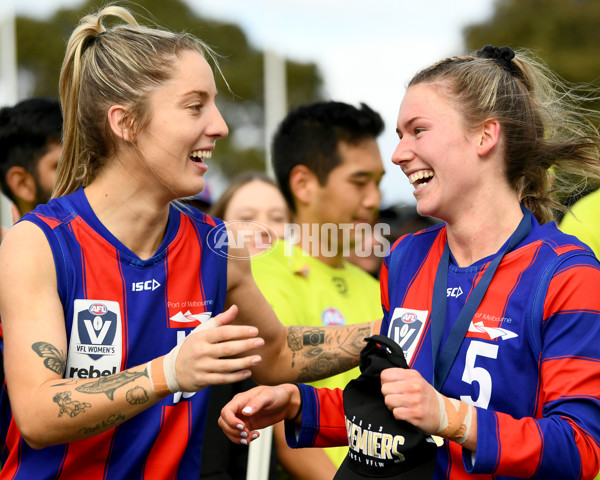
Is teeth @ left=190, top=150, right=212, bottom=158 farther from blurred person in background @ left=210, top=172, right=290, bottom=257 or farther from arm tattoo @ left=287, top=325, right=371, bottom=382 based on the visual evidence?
blurred person in background @ left=210, top=172, right=290, bottom=257

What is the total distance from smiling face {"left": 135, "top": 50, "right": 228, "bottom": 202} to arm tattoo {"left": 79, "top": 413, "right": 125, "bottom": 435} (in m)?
0.89

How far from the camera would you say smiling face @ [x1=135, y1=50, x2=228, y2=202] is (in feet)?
9.21

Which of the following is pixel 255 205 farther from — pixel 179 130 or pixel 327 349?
pixel 179 130

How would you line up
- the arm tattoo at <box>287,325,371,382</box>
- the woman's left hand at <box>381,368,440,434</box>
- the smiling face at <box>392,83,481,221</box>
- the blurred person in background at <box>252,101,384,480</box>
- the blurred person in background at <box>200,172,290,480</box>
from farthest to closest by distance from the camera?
1. the blurred person in background at <box>252,101,384,480</box>
2. the blurred person in background at <box>200,172,290,480</box>
3. the arm tattoo at <box>287,325,371,382</box>
4. the smiling face at <box>392,83,481,221</box>
5. the woman's left hand at <box>381,368,440,434</box>

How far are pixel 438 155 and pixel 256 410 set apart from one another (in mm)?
1116

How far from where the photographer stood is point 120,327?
2.71 m

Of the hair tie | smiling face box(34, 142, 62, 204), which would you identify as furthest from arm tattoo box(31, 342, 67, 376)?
smiling face box(34, 142, 62, 204)

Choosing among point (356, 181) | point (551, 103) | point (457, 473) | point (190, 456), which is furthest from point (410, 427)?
point (356, 181)

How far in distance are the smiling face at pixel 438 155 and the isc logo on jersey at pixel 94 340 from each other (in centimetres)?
120

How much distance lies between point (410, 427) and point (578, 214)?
1.92m

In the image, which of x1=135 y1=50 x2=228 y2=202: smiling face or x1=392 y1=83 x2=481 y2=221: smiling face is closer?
x1=392 y1=83 x2=481 y2=221: smiling face

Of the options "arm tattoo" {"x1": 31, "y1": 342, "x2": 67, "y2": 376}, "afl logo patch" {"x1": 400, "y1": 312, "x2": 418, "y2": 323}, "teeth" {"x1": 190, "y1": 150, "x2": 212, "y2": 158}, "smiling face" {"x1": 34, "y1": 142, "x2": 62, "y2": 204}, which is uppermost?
"teeth" {"x1": 190, "y1": 150, "x2": 212, "y2": 158}

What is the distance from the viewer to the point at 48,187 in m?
4.40

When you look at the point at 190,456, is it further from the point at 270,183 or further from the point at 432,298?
the point at 270,183
